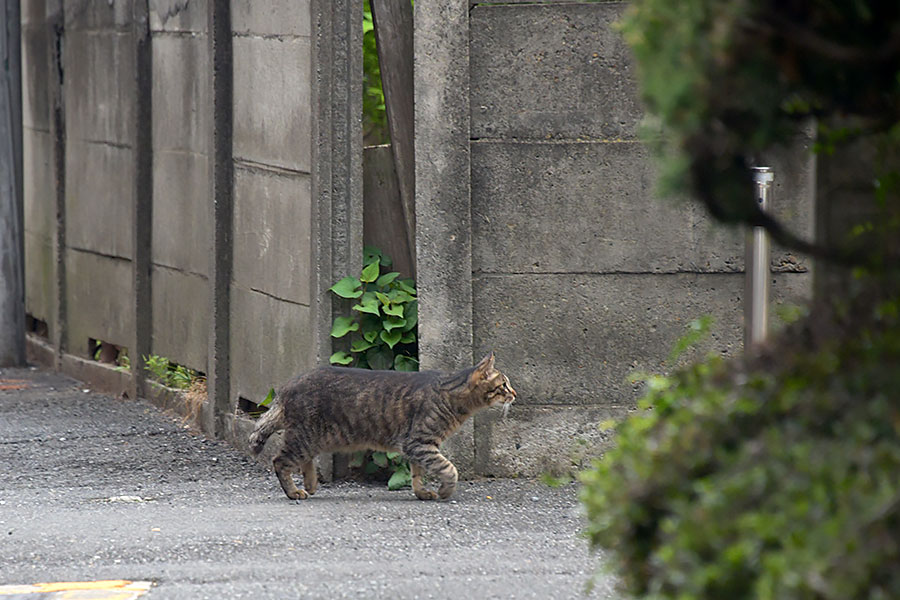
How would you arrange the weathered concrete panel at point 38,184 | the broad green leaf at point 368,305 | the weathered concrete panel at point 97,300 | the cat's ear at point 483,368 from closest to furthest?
the cat's ear at point 483,368, the broad green leaf at point 368,305, the weathered concrete panel at point 97,300, the weathered concrete panel at point 38,184

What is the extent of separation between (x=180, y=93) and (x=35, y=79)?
3.57 m

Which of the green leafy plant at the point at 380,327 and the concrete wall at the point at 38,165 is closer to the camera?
the green leafy plant at the point at 380,327

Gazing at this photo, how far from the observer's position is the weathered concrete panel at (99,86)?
1028 cm

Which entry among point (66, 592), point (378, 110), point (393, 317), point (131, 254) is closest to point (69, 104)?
point (131, 254)

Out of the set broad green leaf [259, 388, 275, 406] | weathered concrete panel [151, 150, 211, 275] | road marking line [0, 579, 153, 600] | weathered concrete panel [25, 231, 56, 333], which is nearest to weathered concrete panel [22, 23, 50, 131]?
weathered concrete panel [25, 231, 56, 333]

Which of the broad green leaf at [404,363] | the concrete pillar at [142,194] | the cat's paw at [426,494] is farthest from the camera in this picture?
the concrete pillar at [142,194]

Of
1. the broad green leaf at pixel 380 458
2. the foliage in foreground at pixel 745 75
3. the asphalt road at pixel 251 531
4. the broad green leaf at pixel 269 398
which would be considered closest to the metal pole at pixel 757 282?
the asphalt road at pixel 251 531

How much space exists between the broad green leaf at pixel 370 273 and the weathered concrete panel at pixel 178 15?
2.46m

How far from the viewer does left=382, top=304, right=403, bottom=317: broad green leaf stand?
23.7 feet

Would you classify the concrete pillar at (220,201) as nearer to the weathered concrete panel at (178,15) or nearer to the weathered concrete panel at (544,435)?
the weathered concrete panel at (178,15)

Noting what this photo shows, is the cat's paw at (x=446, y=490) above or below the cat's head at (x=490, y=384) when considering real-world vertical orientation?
below

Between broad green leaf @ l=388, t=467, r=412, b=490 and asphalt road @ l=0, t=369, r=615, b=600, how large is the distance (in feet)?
0.32

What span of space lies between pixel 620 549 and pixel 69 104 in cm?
960

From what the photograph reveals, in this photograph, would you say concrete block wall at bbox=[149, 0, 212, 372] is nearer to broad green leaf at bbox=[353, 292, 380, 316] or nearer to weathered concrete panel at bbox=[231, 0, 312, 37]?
weathered concrete panel at bbox=[231, 0, 312, 37]
